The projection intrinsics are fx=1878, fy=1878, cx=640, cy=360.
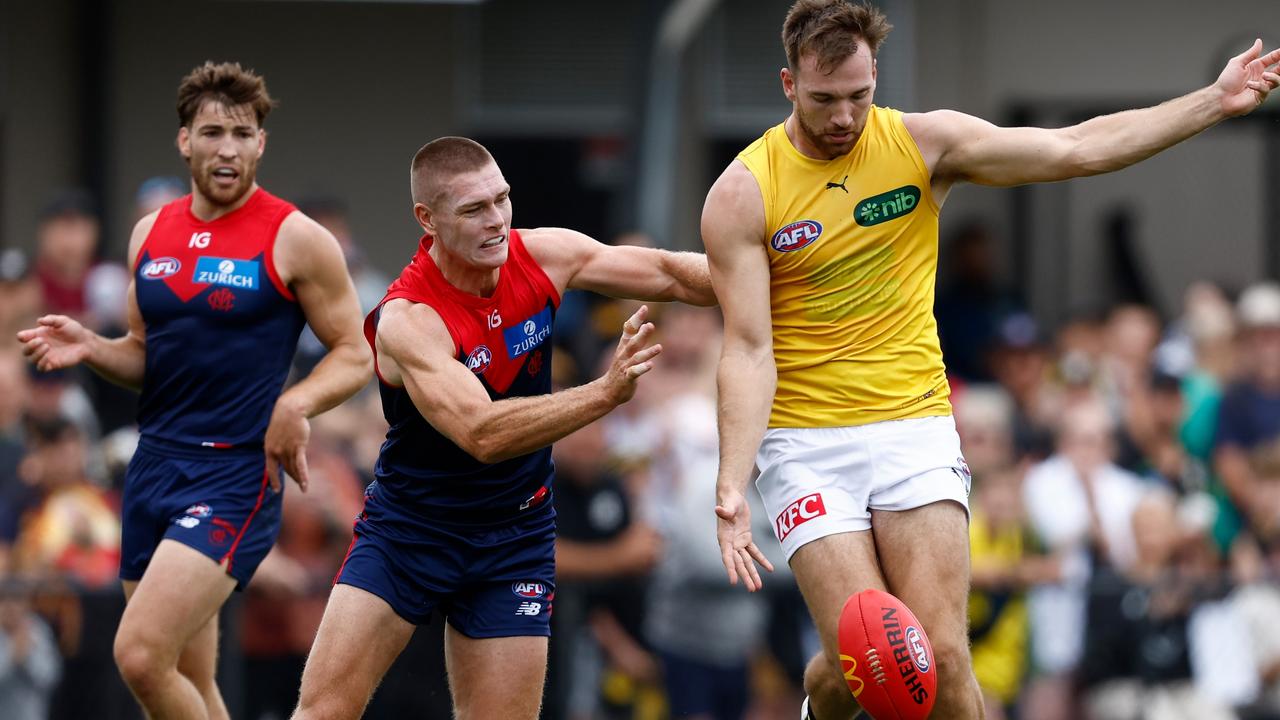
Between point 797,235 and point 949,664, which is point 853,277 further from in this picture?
point 949,664

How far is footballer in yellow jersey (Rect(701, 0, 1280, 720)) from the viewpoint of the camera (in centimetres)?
654

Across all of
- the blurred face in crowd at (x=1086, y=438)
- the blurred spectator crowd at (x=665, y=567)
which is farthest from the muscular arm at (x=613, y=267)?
the blurred face in crowd at (x=1086, y=438)

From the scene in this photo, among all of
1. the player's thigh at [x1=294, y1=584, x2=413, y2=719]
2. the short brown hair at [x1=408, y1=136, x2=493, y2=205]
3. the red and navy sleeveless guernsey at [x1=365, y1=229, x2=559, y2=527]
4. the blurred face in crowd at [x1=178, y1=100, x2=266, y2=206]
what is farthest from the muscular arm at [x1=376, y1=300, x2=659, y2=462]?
the blurred face in crowd at [x1=178, y1=100, x2=266, y2=206]

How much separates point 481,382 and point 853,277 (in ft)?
4.56

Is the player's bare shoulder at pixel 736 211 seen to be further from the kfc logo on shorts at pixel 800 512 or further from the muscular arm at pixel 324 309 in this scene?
the muscular arm at pixel 324 309

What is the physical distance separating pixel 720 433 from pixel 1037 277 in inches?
394

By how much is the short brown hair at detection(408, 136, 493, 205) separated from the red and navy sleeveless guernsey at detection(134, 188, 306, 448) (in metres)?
1.06

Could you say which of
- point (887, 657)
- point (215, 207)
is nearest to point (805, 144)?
point (887, 657)

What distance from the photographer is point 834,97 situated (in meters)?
6.48

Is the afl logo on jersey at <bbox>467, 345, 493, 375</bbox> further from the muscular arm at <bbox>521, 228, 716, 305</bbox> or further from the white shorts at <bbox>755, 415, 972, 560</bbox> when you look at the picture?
the white shorts at <bbox>755, 415, 972, 560</bbox>

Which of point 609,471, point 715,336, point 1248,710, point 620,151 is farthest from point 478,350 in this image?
point 620,151

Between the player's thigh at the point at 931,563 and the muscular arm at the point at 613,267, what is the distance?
1.14 metres

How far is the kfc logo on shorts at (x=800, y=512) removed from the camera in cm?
677

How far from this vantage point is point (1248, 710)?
10750 millimetres
